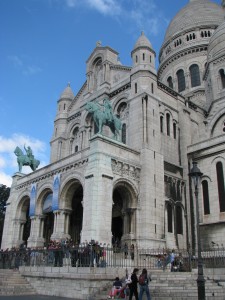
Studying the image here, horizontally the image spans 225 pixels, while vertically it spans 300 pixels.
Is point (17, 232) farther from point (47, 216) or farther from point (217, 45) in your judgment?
point (217, 45)

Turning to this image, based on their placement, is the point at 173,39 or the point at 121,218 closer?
the point at 121,218

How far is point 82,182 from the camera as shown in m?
26.0

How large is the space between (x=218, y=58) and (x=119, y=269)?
97.5 ft

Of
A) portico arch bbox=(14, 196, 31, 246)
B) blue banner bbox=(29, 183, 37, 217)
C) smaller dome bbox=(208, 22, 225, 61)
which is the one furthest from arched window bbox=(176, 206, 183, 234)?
smaller dome bbox=(208, 22, 225, 61)

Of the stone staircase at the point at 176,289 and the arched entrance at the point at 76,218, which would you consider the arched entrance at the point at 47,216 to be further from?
the stone staircase at the point at 176,289

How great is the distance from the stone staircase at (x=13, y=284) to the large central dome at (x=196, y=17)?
48.8 metres

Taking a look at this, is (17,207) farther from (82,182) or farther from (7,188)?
(7,188)

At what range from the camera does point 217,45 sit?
39812 mm

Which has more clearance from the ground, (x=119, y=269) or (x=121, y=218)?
(x=121, y=218)

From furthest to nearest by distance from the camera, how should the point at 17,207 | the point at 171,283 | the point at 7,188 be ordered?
the point at 7,188 < the point at 17,207 < the point at 171,283

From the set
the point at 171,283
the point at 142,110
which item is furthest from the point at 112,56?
the point at 171,283

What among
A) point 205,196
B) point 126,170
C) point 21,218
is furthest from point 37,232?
point 205,196

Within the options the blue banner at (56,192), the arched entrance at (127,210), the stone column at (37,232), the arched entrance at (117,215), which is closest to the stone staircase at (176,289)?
the arched entrance at (127,210)

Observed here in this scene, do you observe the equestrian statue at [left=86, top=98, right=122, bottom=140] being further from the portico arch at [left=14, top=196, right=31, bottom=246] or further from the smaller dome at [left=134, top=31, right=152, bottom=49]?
the portico arch at [left=14, top=196, right=31, bottom=246]
